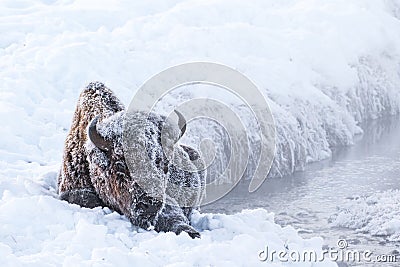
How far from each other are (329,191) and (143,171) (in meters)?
7.09

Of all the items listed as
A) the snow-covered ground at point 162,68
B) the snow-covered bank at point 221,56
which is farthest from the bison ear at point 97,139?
the snow-covered bank at point 221,56

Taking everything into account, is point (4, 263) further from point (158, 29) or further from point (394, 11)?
point (394, 11)

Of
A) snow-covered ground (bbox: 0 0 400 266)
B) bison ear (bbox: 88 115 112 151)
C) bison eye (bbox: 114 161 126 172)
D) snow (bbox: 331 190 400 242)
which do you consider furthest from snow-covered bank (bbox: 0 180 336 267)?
snow (bbox: 331 190 400 242)

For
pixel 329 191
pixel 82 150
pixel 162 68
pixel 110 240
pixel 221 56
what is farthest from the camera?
pixel 221 56

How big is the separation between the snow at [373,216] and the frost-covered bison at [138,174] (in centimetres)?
462

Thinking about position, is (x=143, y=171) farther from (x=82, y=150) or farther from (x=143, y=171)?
(x=82, y=150)

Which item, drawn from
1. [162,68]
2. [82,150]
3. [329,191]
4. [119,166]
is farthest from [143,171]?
[162,68]

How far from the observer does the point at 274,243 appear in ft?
17.6

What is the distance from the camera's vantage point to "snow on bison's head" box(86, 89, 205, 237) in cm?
555

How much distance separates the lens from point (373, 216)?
10.5 meters

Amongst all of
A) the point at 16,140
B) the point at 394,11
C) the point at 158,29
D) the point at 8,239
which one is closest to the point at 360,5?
the point at 394,11

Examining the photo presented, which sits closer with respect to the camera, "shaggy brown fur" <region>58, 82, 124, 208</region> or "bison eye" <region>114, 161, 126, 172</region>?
"bison eye" <region>114, 161, 126, 172</region>

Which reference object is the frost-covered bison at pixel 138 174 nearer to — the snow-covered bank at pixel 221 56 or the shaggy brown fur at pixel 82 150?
the shaggy brown fur at pixel 82 150

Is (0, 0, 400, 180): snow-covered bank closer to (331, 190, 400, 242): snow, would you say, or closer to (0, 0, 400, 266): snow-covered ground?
(0, 0, 400, 266): snow-covered ground
